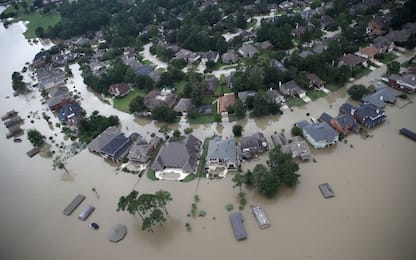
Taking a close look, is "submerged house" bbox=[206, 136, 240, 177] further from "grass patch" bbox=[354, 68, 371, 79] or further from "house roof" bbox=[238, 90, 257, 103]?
"grass patch" bbox=[354, 68, 371, 79]

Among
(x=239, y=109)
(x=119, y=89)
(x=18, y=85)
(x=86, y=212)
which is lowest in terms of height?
(x=86, y=212)

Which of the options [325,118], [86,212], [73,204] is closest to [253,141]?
[325,118]

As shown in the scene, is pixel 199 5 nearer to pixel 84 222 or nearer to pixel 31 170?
pixel 31 170

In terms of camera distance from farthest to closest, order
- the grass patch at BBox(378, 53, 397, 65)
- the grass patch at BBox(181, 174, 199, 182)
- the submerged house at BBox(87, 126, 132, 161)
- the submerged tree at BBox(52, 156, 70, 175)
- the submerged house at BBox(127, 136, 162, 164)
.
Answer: the grass patch at BBox(378, 53, 397, 65) → the submerged tree at BBox(52, 156, 70, 175) → the submerged house at BBox(87, 126, 132, 161) → the submerged house at BBox(127, 136, 162, 164) → the grass patch at BBox(181, 174, 199, 182)

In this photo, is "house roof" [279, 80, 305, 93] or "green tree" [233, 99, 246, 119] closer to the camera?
"green tree" [233, 99, 246, 119]

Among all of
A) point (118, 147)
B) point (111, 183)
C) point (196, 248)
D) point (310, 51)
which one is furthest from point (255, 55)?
point (196, 248)

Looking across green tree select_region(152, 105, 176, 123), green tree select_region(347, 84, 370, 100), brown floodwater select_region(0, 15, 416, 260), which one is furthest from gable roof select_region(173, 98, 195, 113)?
green tree select_region(347, 84, 370, 100)

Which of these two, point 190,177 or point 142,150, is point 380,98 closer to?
point 190,177
